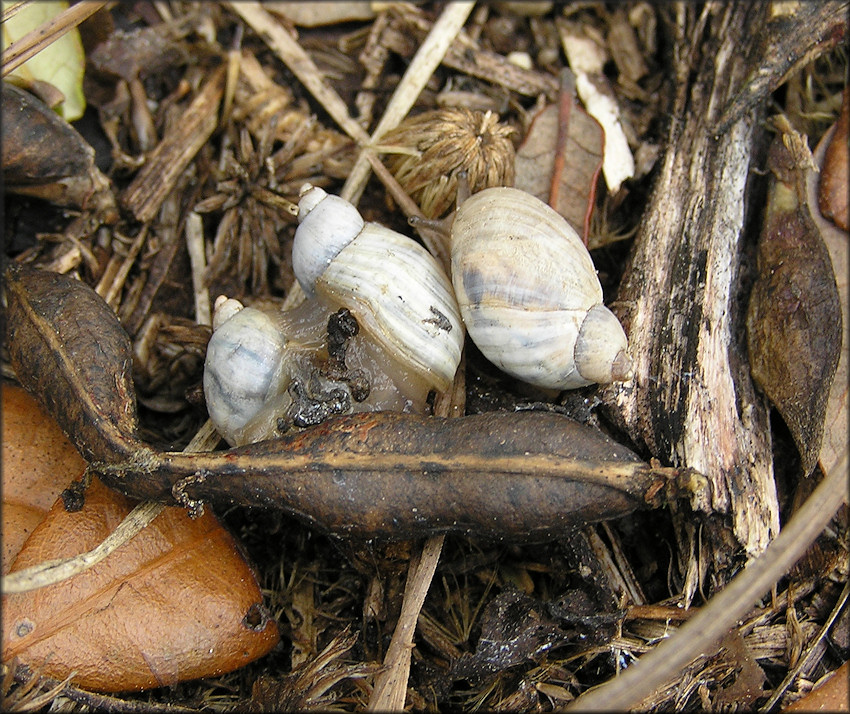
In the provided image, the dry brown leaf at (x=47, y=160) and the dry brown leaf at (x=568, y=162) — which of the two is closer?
the dry brown leaf at (x=47, y=160)

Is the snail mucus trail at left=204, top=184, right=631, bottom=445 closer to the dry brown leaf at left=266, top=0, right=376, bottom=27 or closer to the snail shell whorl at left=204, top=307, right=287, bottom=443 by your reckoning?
the snail shell whorl at left=204, top=307, right=287, bottom=443

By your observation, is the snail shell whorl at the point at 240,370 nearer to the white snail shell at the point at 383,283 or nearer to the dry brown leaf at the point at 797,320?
the white snail shell at the point at 383,283

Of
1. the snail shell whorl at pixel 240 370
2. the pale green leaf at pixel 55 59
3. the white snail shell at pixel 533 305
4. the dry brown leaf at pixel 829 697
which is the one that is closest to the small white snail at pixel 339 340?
the snail shell whorl at pixel 240 370

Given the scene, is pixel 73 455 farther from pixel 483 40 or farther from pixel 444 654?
pixel 483 40

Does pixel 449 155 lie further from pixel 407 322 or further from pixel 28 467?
pixel 28 467

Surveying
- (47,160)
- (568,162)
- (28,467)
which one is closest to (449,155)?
(568,162)

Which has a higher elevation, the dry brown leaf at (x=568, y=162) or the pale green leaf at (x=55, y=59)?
the pale green leaf at (x=55, y=59)

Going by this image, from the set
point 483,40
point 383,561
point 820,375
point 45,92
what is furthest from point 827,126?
point 45,92

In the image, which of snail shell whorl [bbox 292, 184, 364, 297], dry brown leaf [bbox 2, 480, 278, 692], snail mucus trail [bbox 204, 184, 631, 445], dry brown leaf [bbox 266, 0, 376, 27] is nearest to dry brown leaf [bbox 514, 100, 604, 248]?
snail mucus trail [bbox 204, 184, 631, 445]
